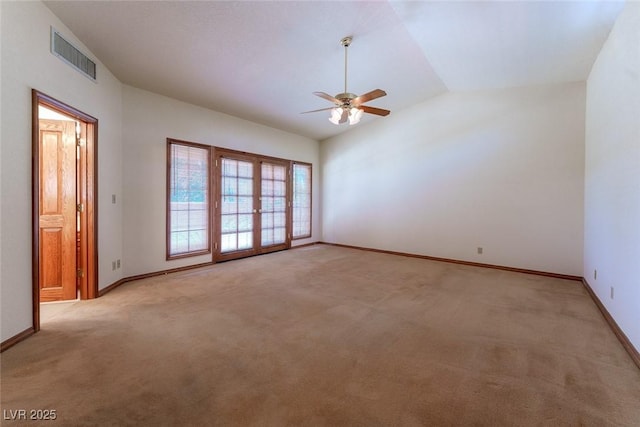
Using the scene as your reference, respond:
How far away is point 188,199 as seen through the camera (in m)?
4.96

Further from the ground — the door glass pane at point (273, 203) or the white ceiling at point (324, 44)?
the white ceiling at point (324, 44)

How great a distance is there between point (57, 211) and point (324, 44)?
12.7 ft

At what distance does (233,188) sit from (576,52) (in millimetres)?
5748

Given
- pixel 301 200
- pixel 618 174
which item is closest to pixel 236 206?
pixel 301 200

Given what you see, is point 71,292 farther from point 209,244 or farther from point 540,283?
point 540,283

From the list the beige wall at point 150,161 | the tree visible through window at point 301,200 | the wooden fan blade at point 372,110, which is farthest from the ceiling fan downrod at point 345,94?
the tree visible through window at point 301,200

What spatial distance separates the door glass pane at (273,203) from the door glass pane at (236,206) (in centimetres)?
39

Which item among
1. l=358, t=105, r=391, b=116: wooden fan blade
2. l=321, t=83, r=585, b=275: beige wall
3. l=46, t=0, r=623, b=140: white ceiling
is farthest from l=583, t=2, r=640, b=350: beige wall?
l=358, t=105, r=391, b=116: wooden fan blade

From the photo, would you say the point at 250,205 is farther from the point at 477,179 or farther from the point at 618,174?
the point at 618,174

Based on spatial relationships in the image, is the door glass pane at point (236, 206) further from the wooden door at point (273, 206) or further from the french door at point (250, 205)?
the wooden door at point (273, 206)

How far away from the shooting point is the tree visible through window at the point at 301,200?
7322 mm

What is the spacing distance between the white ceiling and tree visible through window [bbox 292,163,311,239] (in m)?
2.58

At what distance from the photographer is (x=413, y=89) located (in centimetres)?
536

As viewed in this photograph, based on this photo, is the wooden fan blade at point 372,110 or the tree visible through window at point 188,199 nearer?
the wooden fan blade at point 372,110
